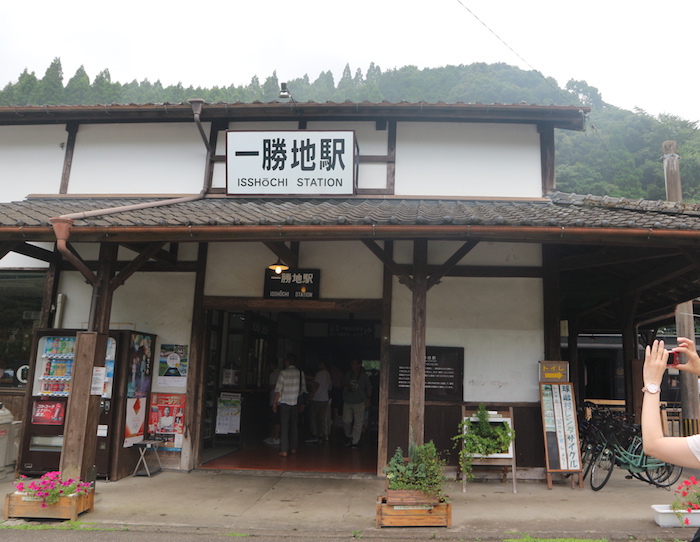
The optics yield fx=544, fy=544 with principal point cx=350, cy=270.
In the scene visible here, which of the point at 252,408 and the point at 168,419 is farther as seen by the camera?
the point at 252,408

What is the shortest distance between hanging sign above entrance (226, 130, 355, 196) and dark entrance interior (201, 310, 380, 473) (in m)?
2.13

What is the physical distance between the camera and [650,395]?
2.05 metres

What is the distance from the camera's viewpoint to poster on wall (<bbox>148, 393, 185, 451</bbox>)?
767 cm

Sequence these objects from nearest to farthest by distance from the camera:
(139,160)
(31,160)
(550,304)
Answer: (550,304) < (139,160) < (31,160)

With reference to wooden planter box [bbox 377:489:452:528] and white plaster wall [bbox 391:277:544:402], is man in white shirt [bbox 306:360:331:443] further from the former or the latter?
wooden planter box [bbox 377:489:452:528]

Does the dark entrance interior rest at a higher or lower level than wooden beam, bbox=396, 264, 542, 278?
lower

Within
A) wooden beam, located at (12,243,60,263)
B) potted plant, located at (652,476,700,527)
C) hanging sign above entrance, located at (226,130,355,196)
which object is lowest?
potted plant, located at (652,476,700,527)

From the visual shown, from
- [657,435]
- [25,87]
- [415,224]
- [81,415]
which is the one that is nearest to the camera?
[657,435]

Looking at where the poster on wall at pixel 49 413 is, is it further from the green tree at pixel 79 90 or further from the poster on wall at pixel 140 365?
the green tree at pixel 79 90

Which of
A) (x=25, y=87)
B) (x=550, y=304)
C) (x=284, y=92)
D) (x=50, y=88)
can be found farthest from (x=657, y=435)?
(x=50, y=88)

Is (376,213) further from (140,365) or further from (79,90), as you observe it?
(79,90)

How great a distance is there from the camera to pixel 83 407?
5.85m

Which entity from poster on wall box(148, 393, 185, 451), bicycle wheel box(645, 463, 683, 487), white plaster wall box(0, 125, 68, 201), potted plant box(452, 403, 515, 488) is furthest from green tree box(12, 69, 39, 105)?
bicycle wheel box(645, 463, 683, 487)

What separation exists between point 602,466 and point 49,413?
716cm
